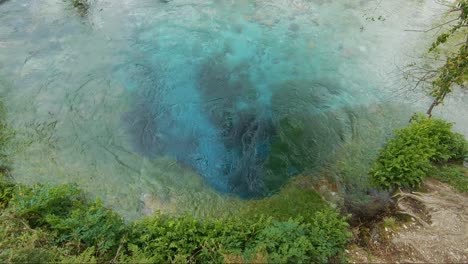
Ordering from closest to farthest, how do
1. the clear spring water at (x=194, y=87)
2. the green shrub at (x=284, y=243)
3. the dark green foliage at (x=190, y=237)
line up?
the green shrub at (x=284, y=243), the dark green foliage at (x=190, y=237), the clear spring water at (x=194, y=87)

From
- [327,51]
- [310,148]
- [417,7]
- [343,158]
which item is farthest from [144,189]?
[417,7]

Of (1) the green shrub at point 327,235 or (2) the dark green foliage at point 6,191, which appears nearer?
(1) the green shrub at point 327,235

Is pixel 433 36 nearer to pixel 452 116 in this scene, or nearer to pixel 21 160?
pixel 452 116

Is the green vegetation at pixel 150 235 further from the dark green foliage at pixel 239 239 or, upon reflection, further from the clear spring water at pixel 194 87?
the clear spring water at pixel 194 87

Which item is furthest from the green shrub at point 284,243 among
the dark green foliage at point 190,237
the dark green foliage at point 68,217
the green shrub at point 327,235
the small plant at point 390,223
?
the dark green foliage at point 68,217

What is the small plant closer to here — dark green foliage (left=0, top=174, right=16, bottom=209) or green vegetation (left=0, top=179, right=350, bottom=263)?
green vegetation (left=0, top=179, right=350, bottom=263)
